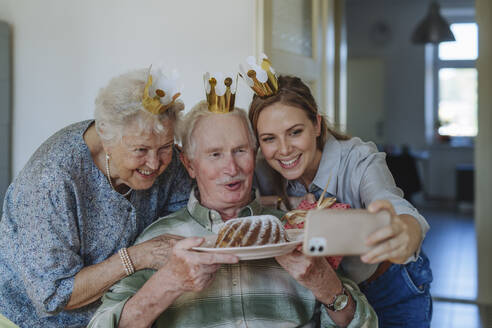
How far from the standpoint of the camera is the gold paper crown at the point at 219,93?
1.76 metres

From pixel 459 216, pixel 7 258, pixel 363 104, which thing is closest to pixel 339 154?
pixel 7 258

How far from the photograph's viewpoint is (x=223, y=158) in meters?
1.76

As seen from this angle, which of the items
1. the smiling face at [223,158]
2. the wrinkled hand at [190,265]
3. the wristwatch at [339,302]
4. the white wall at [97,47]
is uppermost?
the white wall at [97,47]

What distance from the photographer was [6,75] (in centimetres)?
349

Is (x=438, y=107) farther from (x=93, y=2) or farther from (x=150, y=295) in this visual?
(x=150, y=295)

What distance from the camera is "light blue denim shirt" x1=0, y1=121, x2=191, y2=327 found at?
1.64 metres

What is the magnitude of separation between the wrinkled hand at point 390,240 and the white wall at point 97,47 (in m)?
1.83

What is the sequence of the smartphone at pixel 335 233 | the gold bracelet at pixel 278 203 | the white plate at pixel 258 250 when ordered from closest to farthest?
the smartphone at pixel 335 233 → the white plate at pixel 258 250 → the gold bracelet at pixel 278 203

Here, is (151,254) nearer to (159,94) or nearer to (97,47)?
(159,94)

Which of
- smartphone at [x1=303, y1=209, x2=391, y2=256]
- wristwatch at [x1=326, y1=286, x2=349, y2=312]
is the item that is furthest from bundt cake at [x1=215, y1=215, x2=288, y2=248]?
smartphone at [x1=303, y1=209, x2=391, y2=256]

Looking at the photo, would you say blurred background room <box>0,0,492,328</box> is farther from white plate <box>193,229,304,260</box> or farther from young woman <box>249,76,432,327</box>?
white plate <box>193,229,304,260</box>

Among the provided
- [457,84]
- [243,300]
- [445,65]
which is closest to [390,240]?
[243,300]

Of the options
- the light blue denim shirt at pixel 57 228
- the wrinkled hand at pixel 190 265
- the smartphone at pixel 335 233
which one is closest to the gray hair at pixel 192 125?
the light blue denim shirt at pixel 57 228

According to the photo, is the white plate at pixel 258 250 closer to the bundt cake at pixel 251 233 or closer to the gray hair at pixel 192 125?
the bundt cake at pixel 251 233
